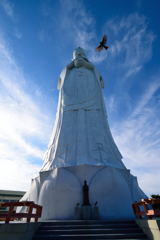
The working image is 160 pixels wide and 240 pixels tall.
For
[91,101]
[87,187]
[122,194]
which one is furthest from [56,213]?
[91,101]

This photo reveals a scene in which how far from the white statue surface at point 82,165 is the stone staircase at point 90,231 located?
2269 millimetres

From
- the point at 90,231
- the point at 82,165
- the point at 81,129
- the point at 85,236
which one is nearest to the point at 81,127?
the point at 81,129

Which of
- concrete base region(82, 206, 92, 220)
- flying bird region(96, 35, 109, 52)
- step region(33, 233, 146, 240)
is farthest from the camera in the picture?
flying bird region(96, 35, 109, 52)

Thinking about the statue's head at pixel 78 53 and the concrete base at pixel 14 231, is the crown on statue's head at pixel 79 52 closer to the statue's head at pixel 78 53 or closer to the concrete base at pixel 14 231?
the statue's head at pixel 78 53

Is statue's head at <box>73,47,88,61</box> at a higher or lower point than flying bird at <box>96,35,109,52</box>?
higher

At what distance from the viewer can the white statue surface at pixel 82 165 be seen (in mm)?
8328

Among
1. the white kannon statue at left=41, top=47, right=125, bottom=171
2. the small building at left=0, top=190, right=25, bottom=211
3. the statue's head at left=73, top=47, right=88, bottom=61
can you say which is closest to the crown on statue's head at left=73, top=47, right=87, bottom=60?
the statue's head at left=73, top=47, right=88, bottom=61

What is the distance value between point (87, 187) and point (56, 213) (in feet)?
6.16

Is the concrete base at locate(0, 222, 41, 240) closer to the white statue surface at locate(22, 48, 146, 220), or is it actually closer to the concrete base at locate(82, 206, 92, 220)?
the concrete base at locate(82, 206, 92, 220)

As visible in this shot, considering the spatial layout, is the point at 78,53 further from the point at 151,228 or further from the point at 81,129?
the point at 151,228

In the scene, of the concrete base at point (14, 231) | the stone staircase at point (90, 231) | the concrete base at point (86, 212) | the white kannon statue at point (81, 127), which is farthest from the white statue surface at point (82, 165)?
the concrete base at point (14, 231)

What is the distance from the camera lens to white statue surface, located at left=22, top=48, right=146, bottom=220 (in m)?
8.33

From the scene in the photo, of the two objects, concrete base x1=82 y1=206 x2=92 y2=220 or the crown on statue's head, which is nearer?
concrete base x1=82 y1=206 x2=92 y2=220

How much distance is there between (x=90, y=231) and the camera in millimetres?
5211
